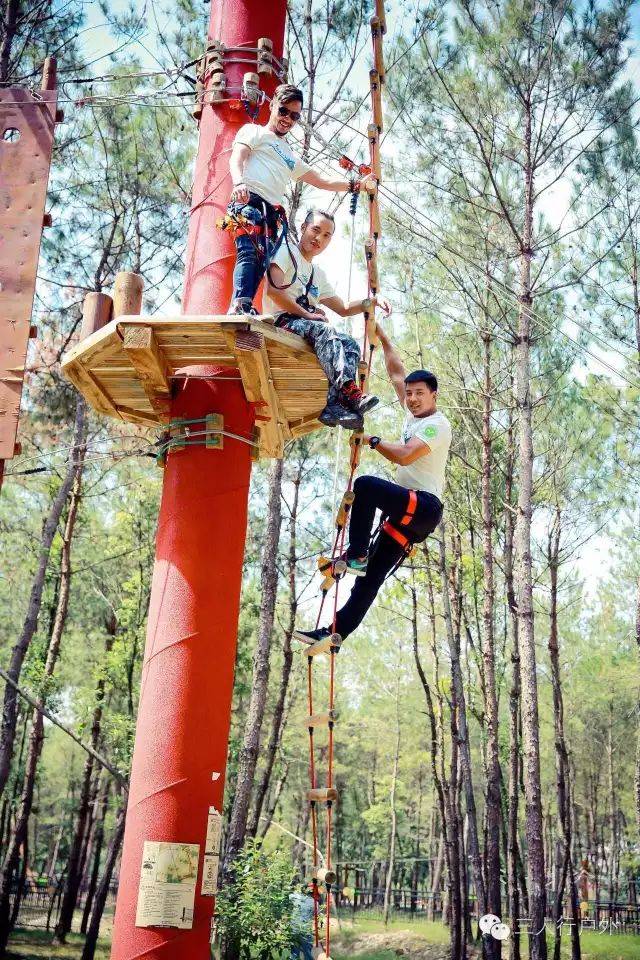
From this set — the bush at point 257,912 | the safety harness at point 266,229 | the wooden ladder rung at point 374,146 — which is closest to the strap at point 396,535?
the safety harness at point 266,229

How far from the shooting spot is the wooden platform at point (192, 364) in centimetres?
401

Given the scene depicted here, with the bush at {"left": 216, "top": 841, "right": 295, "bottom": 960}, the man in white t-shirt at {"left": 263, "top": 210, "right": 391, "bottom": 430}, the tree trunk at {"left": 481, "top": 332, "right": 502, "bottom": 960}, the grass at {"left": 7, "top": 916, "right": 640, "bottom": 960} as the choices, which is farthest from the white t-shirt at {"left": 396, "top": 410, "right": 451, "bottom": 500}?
the grass at {"left": 7, "top": 916, "right": 640, "bottom": 960}

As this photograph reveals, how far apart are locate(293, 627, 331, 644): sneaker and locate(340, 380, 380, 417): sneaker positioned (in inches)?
45.2

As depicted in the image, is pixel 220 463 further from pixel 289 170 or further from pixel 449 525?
pixel 449 525

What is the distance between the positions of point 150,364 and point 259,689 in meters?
6.94

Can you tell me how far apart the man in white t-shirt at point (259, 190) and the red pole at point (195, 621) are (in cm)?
52

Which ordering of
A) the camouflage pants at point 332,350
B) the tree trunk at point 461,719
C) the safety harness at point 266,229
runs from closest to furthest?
1. the camouflage pants at point 332,350
2. the safety harness at point 266,229
3. the tree trunk at point 461,719

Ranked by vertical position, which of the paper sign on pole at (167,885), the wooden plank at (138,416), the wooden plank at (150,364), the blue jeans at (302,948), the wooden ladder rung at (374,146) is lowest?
the blue jeans at (302,948)

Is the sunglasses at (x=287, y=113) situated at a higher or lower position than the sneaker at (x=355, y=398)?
higher

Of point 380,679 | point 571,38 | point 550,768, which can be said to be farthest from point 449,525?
point 550,768

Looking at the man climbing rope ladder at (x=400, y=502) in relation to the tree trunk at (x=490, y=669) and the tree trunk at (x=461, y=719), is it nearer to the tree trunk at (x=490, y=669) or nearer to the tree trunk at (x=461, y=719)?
the tree trunk at (x=490, y=669)

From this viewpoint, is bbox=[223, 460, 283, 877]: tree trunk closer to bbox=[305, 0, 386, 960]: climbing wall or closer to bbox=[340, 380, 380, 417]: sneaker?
bbox=[305, 0, 386, 960]: climbing wall

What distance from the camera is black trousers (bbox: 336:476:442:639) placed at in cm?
462

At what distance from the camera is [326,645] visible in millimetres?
4355
